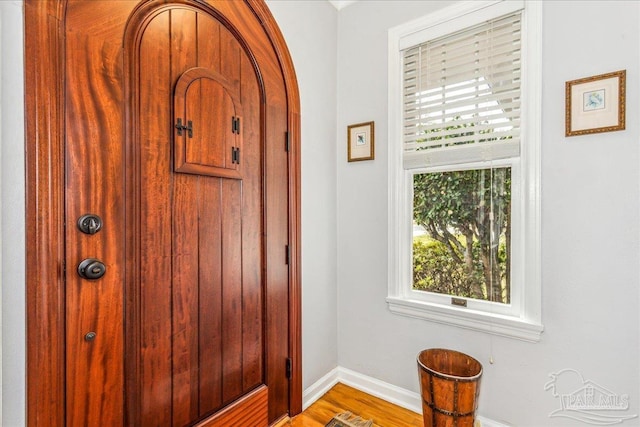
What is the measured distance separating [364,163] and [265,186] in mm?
746

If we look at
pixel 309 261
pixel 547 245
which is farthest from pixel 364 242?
pixel 547 245

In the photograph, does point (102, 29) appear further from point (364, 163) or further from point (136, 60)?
point (364, 163)

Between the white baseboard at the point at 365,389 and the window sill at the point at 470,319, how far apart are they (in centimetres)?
47

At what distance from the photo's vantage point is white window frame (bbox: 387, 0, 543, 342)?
150 centimetres

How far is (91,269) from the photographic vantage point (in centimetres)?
95

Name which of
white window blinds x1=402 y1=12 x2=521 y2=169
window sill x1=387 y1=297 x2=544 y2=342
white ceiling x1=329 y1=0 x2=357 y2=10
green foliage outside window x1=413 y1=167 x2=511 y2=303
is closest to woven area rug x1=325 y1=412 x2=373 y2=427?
window sill x1=387 y1=297 x2=544 y2=342

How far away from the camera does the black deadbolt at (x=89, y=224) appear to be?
3.09 feet

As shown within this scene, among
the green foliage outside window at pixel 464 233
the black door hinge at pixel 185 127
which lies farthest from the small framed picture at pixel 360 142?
A: the black door hinge at pixel 185 127

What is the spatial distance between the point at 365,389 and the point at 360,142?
161 cm

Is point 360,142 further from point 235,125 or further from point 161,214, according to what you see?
point 161,214

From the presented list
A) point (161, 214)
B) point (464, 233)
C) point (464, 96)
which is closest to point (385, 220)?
point (464, 233)

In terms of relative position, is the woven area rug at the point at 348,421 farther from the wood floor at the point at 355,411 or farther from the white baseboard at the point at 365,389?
the white baseboard at the point at 365,389

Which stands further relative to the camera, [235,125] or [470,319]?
[470,319]

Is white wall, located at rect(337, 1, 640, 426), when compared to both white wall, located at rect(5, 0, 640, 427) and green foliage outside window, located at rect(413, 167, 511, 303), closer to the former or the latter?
white wall, located at rect(5, 0, 640, 427)
